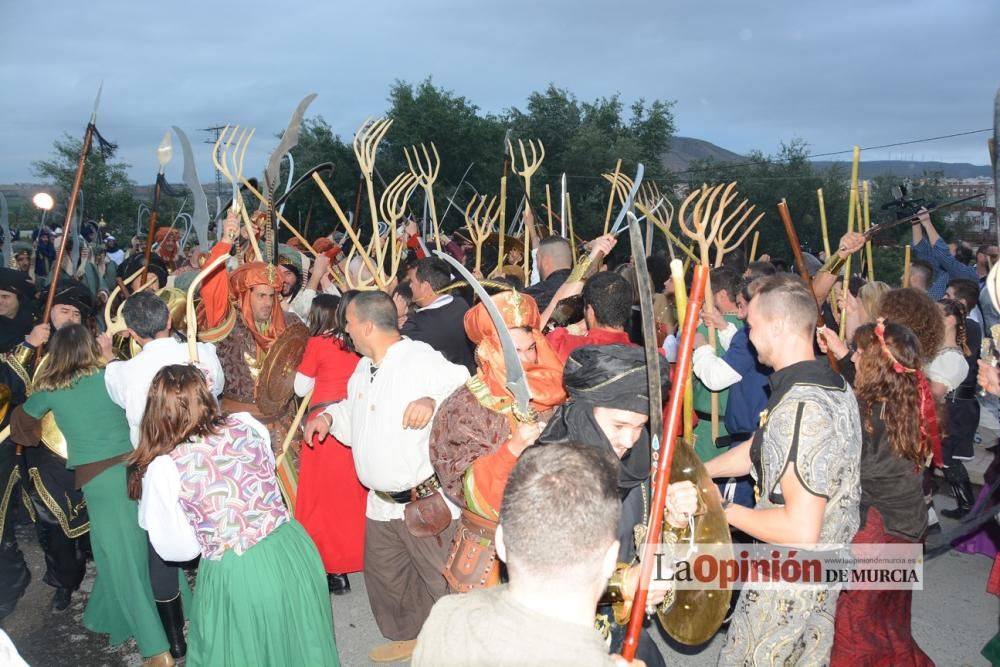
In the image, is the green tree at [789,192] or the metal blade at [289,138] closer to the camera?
the metal blade at [289,138]

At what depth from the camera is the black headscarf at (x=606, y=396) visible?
265 cm

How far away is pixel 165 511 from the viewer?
10.4 feet

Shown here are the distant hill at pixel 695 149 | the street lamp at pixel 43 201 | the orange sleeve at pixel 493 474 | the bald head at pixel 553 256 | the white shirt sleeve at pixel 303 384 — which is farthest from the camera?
the distant hill at pixel 695 149

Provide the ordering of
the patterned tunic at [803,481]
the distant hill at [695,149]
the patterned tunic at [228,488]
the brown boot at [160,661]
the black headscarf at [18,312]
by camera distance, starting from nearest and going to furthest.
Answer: the patterned tunic at [803,481], the patterned tunic at [228,488], the brown boot at [160,661], the black headscarf at [18,312], the distant hill at [695,149]

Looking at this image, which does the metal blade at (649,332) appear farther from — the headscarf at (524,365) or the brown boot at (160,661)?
the brown boot at (160,661)

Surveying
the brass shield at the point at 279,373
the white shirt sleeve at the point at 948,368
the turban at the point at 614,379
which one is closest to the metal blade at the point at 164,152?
the brass shield at the point at 279,373

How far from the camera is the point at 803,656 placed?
2770 mm

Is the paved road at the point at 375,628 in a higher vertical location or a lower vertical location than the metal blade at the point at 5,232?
lower

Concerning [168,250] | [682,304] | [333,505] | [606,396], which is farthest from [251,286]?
[168,250]

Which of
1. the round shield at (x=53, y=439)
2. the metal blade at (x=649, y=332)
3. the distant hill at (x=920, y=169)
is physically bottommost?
the round shield at (x=53, y=439)

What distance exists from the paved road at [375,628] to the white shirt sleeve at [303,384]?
1360 mm

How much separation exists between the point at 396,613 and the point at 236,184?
3.05 metres

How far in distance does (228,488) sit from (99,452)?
1.68 m

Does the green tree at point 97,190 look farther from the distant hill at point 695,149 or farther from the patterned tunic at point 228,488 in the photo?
the distant hill at point 695,149
